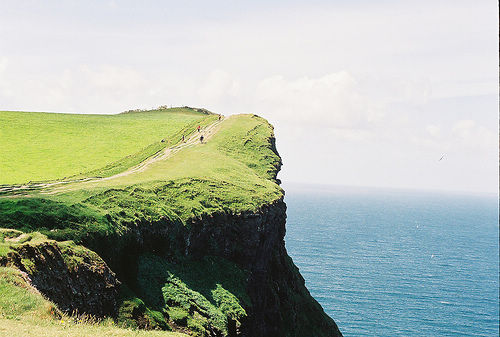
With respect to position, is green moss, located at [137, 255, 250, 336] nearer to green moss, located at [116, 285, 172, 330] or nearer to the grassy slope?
the grassy slope

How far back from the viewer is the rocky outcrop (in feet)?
77.2

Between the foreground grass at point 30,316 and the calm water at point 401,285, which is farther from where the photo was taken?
the calm water at point 401,285

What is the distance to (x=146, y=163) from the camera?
66750mm

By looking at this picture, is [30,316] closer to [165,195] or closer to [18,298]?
[18,298]

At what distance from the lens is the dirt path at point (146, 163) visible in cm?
4381

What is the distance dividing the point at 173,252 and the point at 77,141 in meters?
57.0

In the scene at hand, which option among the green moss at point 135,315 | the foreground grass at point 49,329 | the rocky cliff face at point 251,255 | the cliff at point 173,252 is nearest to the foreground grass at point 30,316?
the foreground grass at point 49,329

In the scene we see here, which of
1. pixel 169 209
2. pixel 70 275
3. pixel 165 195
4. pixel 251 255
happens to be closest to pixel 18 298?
pixel 70 275

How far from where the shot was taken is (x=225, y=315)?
1476 inches

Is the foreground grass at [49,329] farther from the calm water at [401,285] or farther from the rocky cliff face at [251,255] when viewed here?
the calm water at [401,285]

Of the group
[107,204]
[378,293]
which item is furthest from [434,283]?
[107,204]

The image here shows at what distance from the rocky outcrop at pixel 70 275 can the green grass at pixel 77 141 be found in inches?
1344

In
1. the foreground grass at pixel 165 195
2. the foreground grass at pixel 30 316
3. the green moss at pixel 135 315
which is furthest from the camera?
the foreground grass at pixel 165 195

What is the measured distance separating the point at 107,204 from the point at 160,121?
73.2 m
